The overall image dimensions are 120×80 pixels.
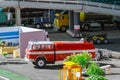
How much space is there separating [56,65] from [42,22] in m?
30.0

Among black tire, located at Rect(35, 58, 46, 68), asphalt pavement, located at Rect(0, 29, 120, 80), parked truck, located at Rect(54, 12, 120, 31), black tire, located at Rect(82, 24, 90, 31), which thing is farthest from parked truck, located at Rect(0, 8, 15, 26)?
black tire, located at Rect(35, 58, 46, 68)

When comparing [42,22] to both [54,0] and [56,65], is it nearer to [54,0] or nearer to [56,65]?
[54,0]

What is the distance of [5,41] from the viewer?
169 ft

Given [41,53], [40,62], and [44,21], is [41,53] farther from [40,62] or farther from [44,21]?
[44,21]

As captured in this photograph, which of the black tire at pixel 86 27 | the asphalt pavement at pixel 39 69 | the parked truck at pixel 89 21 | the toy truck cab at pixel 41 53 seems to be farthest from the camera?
the parked truck at pixel 89 21

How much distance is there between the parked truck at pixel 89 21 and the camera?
212 ft

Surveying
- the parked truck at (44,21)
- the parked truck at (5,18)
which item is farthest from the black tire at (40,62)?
the parked truck at (5,18)

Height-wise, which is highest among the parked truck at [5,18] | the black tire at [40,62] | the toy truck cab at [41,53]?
the parked truck at [5,18]

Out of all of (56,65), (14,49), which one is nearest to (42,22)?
(14,49)

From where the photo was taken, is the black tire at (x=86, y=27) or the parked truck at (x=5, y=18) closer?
the black tire at (x=86, y=27)

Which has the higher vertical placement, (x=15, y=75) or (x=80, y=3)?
(x=80, y=3)

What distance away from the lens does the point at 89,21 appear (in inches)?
2594

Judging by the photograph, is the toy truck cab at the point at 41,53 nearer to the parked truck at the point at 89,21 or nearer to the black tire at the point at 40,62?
the black tire at the point at 40,62

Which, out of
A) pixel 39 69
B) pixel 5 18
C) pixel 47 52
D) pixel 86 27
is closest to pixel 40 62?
pixel 39 69
